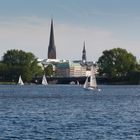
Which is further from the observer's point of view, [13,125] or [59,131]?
[13,125]

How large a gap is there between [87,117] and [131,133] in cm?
1326

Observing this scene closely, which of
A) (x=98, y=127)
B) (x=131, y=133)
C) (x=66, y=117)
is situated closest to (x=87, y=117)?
(x=66, y=117)

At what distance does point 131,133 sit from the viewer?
150 ft

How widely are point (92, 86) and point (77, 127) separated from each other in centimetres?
9732

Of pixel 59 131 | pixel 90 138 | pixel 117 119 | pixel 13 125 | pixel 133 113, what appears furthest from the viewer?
pixel 133 113

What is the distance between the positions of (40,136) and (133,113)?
21.7 m

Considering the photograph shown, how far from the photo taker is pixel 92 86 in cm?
14612

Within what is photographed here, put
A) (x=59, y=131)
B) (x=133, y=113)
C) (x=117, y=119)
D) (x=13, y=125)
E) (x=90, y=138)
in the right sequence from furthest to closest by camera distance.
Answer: (x=133, y=113) → (x=117, y=119) → (x=13, y=125) → (x=59, y=131) → (x=90, y=138)

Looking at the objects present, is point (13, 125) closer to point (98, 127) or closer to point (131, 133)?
point (98, 127)

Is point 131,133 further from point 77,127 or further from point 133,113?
point 133,113

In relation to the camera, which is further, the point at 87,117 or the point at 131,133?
the point at 87,117

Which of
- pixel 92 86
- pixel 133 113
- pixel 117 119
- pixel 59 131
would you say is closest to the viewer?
pixel 59 131

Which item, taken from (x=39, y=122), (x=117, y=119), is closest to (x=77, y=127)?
(x=39, y=122)

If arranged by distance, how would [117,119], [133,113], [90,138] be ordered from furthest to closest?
1. [133,113]
2. [117,119]
3. [90,138]
